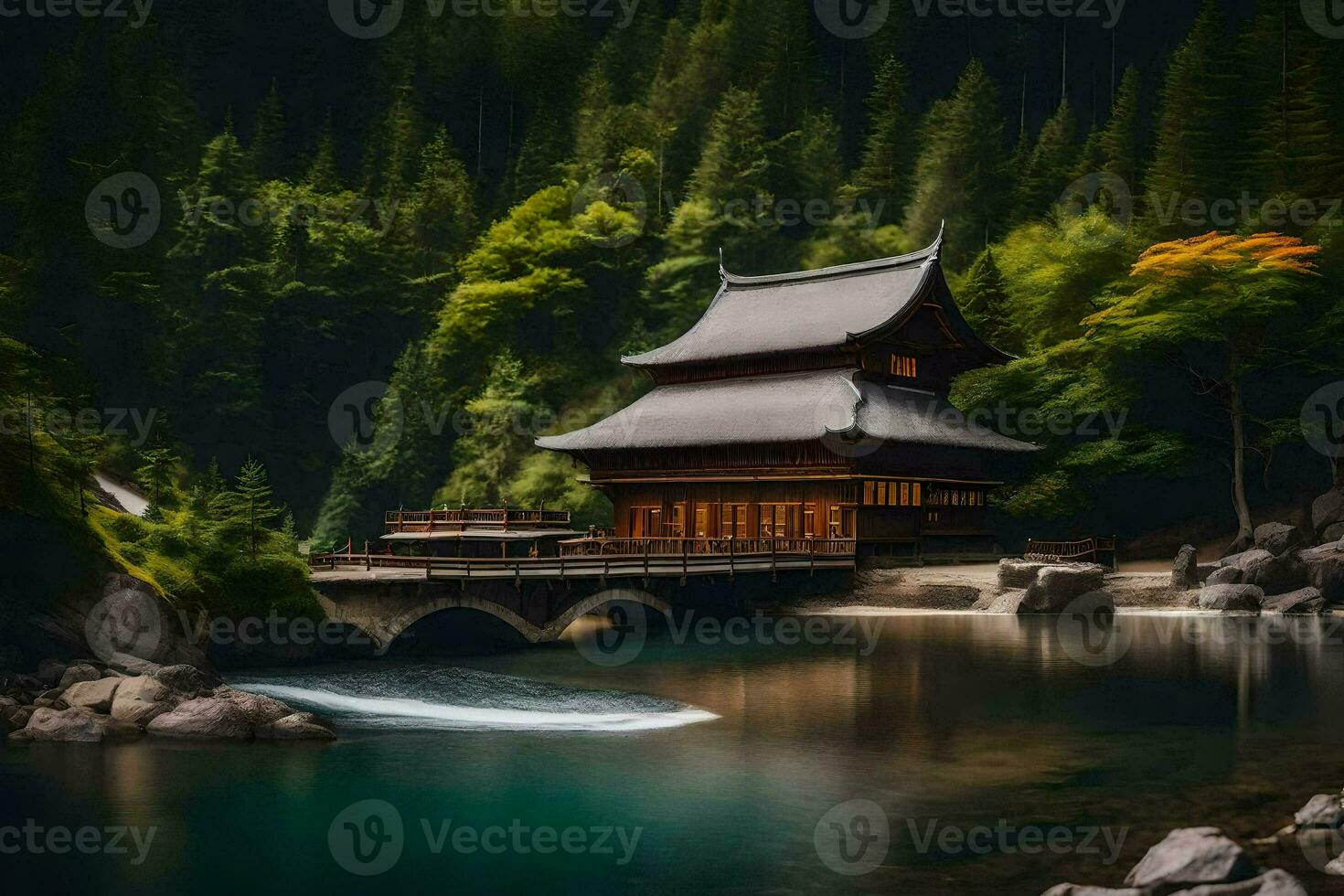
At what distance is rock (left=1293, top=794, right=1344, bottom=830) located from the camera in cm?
1908

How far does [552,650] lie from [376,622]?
5.77 m

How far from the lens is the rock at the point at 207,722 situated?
1045 inches

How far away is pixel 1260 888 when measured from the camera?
603 inches

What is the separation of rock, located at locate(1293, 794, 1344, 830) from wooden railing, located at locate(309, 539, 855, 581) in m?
23.7

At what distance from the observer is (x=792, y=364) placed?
5584cm

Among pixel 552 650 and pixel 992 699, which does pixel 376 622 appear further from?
pixel 992 699

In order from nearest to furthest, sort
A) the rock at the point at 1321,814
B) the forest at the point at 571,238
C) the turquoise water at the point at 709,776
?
the turquoise water at the point at 709,776, the rock at the point at 1321,814, the forest at the point at 571,238

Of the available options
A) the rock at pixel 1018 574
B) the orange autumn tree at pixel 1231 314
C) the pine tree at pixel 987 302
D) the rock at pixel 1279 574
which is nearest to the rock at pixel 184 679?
the rock at pixel 1018 574

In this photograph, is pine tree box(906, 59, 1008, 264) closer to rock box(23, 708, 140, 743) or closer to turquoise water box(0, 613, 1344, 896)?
turquoise water box(0, 613, 1344, 896)

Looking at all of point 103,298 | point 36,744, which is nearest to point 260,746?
point 36,744
